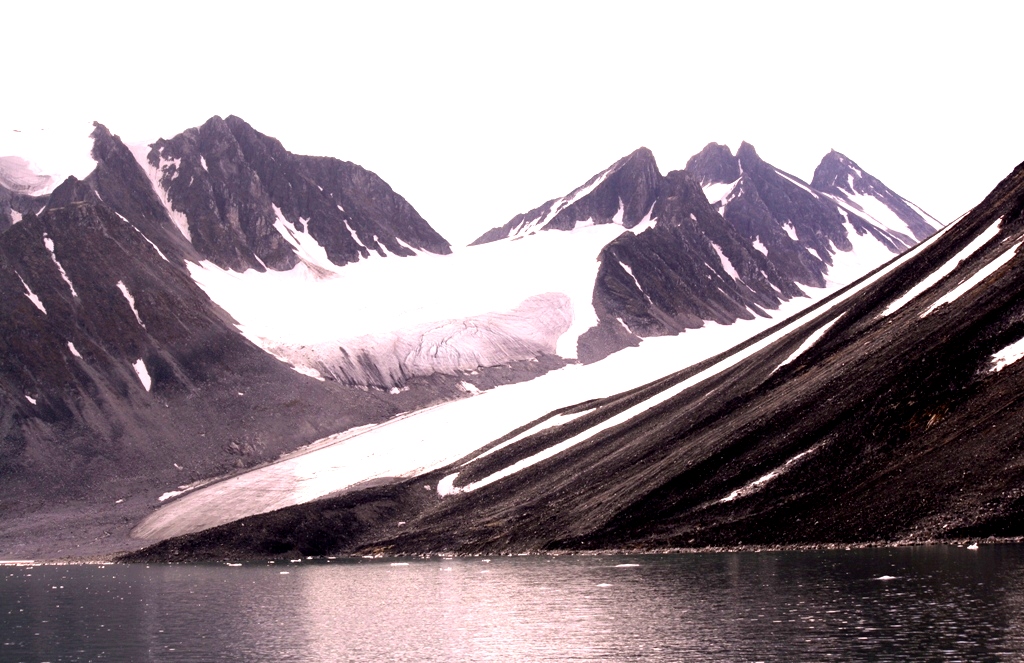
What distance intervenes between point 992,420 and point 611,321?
12050 cm

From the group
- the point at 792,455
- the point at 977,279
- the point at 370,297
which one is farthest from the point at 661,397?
the point at 370,297

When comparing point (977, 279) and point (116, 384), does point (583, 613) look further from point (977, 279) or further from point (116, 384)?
point (116, 384)

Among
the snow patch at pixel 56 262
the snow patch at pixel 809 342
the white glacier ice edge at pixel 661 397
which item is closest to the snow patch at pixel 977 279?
the snow patch at pixel 809 342

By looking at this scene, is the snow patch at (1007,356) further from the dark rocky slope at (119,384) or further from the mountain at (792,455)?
the dark rocky slope at (119,384)

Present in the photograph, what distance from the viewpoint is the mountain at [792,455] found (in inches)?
2343

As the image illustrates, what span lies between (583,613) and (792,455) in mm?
25310

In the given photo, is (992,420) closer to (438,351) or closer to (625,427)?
(625,427)

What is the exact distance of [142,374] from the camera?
12731 cm

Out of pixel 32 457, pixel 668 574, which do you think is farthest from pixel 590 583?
pixel 32 457

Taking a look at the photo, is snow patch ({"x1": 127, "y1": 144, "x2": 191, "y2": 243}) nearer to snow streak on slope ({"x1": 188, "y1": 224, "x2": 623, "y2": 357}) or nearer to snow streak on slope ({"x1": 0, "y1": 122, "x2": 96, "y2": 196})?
snow streak on slope ({"x1": 0, "y1": 122, "x2": 96, "y2": 196})

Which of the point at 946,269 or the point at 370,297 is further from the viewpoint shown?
the point at 370,297

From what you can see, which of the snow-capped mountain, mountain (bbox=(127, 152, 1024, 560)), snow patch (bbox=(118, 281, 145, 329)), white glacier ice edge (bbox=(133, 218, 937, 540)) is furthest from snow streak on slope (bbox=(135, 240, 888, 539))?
snow patch (bbox=(118, 281, 145, 329))

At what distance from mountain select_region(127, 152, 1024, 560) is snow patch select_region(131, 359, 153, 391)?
4077cm

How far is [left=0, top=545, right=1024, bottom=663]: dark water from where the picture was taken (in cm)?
3878
